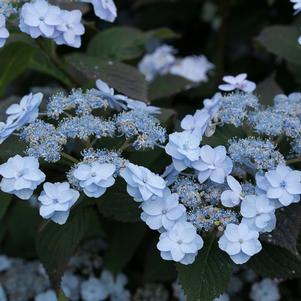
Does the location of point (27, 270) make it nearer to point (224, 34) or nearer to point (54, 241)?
point (54, 241)

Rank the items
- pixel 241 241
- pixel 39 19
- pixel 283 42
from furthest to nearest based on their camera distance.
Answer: pixel 283 42
pixel 39 19
pixel 241 241

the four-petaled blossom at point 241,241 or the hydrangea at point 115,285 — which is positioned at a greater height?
the four-petaled blossom at point 241,241

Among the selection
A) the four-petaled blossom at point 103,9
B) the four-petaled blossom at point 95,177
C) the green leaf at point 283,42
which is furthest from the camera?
the green leaf at point 283,42

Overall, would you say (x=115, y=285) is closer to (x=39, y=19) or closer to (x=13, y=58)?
(x=13, y=58)

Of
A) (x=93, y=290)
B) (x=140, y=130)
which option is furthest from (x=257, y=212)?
(x=93, y=290)

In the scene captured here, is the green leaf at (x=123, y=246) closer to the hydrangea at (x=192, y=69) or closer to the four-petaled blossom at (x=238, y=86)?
the four-petaled blossom at (x=238, y=86)

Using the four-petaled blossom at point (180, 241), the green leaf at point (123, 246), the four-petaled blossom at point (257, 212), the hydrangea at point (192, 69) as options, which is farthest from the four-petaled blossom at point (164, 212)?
the hydrangea at point (192, 69)

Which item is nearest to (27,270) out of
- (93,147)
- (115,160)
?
(93,147)
